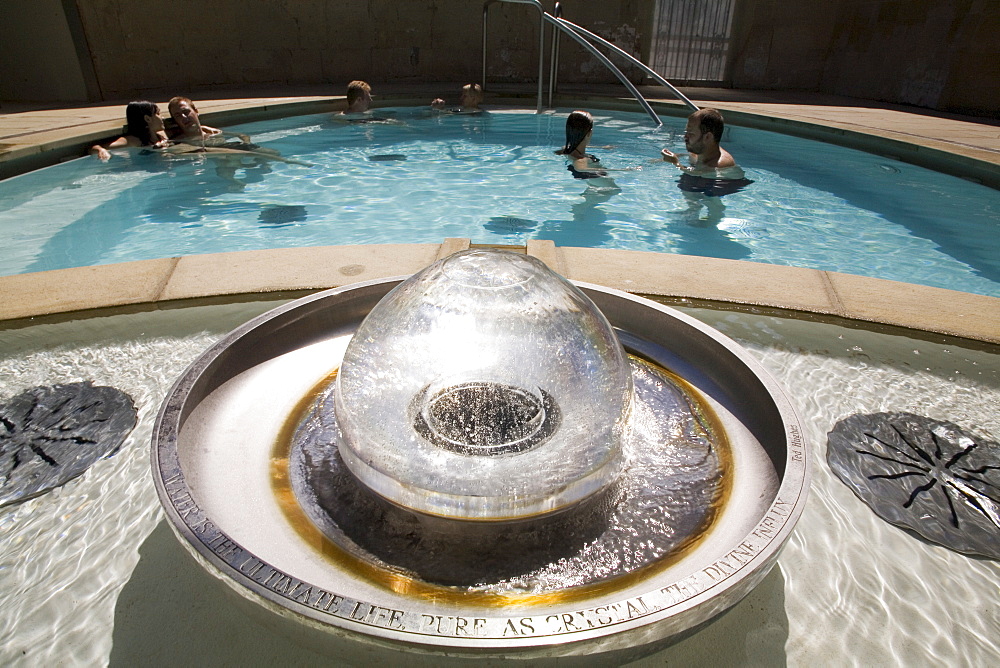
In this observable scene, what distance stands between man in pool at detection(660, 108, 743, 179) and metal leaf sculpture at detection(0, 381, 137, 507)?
6.96 m

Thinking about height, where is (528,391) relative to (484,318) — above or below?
below

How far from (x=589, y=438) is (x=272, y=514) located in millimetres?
955

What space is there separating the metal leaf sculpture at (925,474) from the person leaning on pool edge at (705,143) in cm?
574

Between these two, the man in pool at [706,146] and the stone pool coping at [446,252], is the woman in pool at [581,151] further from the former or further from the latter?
the stone pool coping at [446,252]

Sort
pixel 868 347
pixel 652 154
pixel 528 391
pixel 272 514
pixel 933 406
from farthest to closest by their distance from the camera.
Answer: pixel 652 154, pixel 868 347, pixel 933 406, pixel 528 391, pixel 272 514

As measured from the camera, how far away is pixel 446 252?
381 centimetres

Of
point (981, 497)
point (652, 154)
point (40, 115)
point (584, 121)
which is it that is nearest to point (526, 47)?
point (652, 154)

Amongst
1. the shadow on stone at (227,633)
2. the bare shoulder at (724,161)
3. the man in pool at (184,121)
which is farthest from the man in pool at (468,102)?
the shadow on stone at (227,633)

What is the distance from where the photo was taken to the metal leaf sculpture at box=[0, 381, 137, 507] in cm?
216

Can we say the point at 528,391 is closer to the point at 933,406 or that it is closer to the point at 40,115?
the point at 933,406

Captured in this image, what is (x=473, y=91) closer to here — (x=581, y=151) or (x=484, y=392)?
(x=581, y=151)

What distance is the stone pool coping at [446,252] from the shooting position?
3229 millimetres

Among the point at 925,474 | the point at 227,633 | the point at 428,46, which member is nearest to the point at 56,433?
the point at 227,633

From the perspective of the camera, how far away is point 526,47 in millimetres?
16156
